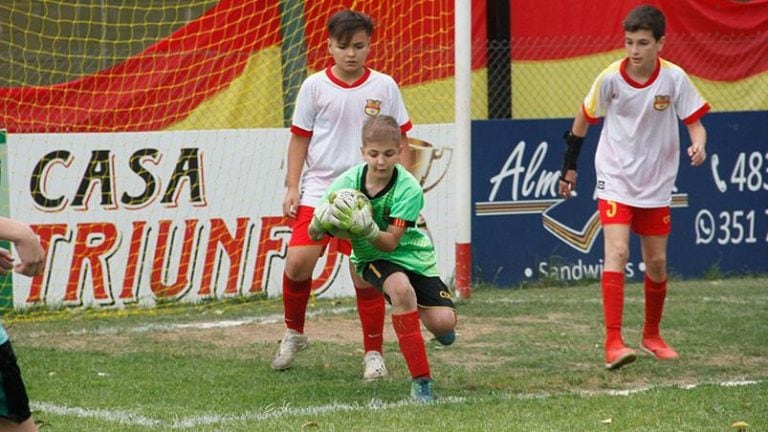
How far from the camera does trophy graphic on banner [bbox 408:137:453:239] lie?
39.4 ft

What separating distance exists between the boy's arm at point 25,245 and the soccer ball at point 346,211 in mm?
2534

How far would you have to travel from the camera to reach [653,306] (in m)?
8.48

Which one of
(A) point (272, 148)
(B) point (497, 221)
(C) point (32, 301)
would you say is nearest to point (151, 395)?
(C) point (32, 301)

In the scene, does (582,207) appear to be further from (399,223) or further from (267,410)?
(267,410)

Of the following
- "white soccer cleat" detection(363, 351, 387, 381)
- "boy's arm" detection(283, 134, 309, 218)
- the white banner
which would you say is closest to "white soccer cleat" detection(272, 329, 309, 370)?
"white soccer cleat" detection(363, 351, 387, 381)

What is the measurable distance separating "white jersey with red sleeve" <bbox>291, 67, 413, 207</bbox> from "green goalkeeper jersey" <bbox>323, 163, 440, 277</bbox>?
73 centimetres

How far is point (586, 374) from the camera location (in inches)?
306

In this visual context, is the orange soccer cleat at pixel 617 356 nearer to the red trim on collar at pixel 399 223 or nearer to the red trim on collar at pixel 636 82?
the red trim on collar at pixel 636 82

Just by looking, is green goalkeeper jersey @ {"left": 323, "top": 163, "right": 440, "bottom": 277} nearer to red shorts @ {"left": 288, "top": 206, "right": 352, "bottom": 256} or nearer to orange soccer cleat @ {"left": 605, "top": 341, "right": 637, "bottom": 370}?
red shorts @ {"left": 288, "top": 206, "right": 352, "bottom": 256}

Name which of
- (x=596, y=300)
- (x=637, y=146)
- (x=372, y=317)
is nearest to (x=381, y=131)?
(x=372, y=317)

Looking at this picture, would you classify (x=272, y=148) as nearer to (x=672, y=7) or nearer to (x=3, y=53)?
(x=3, y=53)

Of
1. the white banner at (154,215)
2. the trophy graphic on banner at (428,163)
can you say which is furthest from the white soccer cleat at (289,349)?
the trophy graphic on banner at (428,163)

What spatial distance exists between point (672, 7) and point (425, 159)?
10.9ft

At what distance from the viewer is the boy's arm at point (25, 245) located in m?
4.26
